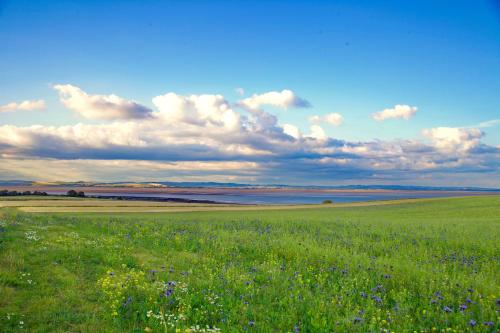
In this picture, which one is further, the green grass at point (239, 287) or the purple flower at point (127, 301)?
Result: the purple flower at point (127, 301)

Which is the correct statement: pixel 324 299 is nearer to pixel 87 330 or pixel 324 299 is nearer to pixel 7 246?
pixel 87 330

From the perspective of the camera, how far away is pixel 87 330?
23.6 ft

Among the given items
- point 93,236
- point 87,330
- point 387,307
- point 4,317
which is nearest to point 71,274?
point 4,317

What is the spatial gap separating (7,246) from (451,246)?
66.0ft

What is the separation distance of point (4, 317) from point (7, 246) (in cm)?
747

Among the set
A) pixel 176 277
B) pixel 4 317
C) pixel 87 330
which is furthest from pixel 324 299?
pixel 4 317

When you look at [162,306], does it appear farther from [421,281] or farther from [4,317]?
[421,281]

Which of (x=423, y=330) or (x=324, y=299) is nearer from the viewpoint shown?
(x=423, y=330)

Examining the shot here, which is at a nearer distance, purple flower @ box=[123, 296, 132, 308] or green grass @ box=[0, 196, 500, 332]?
green grass @ box=[0, 196, 500, 332]

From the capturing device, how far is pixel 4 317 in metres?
7.66

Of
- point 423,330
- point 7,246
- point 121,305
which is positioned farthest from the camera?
point 7,246

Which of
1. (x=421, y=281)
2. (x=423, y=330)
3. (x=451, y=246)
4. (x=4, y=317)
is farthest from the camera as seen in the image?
(x=451, y=246)

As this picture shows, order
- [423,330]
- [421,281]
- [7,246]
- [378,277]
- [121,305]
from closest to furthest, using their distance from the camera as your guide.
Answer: [423,330]
[121,305]
[421,281]
[378,277]
[7,246]

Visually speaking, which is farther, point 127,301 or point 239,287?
point 239,287
